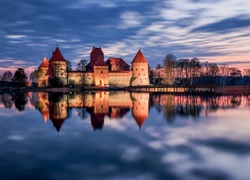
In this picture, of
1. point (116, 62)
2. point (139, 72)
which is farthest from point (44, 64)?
point (139, 72)

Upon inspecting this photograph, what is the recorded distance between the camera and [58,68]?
62562 millimetres

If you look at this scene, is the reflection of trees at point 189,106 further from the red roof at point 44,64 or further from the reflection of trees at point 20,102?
the red roof at point 44,64

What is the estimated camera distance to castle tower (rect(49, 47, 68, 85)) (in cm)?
6241

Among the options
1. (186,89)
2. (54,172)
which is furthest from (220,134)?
(186,89)

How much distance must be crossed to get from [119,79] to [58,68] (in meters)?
13.6

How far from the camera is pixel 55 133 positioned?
38.1ft

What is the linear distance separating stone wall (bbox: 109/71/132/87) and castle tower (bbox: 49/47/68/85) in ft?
33.1

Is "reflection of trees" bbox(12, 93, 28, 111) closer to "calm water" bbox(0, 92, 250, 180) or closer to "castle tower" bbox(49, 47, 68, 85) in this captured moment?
"calm water" bbox(0, 92, 250, 180)

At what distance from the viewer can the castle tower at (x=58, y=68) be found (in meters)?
62.4

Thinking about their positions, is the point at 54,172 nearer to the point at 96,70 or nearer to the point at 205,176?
the point at 205,176

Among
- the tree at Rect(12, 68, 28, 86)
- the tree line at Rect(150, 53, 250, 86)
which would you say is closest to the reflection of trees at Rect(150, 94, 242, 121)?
the tree line at Rect(150, 53, 250, 86)

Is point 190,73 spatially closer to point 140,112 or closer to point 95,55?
point 95,55

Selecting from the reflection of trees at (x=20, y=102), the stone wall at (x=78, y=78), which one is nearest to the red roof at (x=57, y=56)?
the stone wall at (x=78, y=78)

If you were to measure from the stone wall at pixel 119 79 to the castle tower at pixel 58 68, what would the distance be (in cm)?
1010
